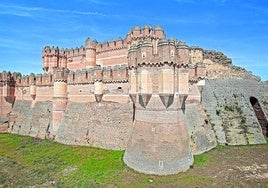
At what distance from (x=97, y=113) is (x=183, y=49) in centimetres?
1175

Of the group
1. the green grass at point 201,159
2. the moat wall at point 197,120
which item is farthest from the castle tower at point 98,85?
A: the green grass at point 201,159

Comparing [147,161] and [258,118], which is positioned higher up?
[258,118]

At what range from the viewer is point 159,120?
2064 cm

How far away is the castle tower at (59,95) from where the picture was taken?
1266 inches

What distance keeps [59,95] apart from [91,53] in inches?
394

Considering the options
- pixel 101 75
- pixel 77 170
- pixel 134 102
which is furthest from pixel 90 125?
pixel 77 170

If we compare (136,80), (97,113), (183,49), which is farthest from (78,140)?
(183,49)

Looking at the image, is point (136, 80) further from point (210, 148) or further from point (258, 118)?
point (258, 118)

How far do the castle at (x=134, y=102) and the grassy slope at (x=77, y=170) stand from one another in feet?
3.43

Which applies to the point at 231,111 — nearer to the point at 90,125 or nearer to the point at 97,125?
the point at 97,125

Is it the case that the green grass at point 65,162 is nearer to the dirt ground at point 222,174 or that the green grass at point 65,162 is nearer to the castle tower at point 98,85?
the dirt ground at point 222,174

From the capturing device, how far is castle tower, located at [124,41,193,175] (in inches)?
794

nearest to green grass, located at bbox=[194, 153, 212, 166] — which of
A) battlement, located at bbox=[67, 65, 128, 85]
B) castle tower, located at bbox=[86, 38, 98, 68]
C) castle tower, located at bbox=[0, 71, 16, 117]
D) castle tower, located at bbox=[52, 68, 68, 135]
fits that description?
battlement, located at bbox=[67, 65, 128, 85]

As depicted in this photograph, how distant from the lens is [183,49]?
874 inches
